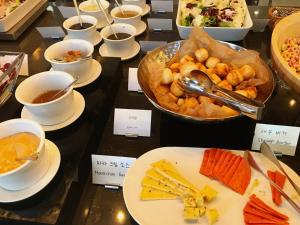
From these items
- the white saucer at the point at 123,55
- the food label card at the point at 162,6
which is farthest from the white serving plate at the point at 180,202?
the food label card at the point at 162,6

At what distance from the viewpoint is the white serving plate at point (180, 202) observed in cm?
61

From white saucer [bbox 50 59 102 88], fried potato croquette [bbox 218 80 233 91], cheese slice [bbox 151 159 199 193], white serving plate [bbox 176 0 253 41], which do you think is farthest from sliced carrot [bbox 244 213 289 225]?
white serving plate [bbox 176 0 253 41]

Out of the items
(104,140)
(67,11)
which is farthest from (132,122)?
(67,11)

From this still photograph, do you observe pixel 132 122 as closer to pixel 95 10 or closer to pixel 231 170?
pixel 231 170

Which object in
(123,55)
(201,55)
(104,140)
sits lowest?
(104,140)

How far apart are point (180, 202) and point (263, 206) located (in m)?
0.17

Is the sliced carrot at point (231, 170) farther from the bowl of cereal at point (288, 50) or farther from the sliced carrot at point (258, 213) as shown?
the bowl of cereal at point (288, 50)

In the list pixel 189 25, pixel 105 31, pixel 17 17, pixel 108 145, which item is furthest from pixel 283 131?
pixel 17 17

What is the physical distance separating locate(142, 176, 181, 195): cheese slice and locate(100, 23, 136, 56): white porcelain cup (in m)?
0.59

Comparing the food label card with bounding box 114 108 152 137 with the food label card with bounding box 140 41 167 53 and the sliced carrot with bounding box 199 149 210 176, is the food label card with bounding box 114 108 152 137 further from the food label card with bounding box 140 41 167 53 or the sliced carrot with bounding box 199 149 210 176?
the food label card with bounding box 140 41 167 53

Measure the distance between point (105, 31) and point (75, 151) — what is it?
0.55 meters

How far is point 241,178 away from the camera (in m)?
0.67

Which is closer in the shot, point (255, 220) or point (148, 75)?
point (255, 220)

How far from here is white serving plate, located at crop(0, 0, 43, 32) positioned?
4.17 ft
